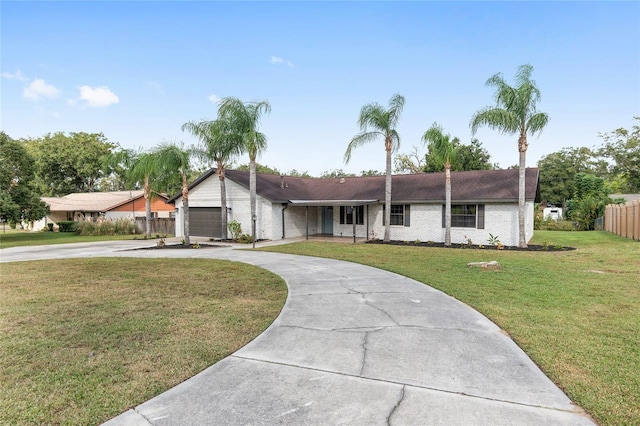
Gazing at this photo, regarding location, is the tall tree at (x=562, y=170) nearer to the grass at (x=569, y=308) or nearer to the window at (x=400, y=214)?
the window at (x=400, y=214)

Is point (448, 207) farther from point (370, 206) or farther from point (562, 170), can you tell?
point (562, 170)

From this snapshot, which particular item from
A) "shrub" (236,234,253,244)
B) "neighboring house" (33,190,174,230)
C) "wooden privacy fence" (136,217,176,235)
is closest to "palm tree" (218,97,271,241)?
"shrub" (236,234,253,244)

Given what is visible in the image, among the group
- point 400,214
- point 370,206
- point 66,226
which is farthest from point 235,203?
point 66,226

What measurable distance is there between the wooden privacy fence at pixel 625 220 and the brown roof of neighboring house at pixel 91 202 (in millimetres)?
38217

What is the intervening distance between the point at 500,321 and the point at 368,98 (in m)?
14.4

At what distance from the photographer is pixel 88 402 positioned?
117 inches

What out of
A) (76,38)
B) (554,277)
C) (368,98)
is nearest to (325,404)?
(554,277)

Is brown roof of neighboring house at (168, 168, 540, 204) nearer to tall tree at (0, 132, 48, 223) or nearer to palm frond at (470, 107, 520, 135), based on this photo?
palm frond at (470, 107, 520, 135)

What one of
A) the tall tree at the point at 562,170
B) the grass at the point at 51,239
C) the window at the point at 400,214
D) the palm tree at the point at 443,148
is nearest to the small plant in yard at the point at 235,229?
the grass at the point at 51,239

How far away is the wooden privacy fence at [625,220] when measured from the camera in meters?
17.0

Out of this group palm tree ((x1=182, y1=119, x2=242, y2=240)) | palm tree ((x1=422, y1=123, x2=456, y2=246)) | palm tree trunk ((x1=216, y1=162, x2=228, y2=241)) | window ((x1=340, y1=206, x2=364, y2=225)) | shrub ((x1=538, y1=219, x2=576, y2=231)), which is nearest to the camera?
palm tree ((x1=422, y1=123, x2=456, y2=246))

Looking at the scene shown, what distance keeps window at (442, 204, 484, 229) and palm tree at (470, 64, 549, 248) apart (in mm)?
2034

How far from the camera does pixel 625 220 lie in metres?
18.4

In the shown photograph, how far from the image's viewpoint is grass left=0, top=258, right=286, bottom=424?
306 cm
